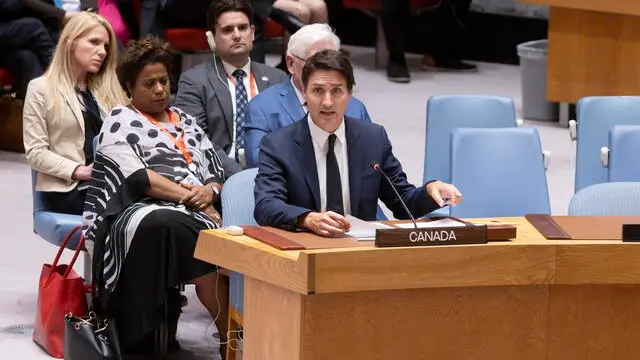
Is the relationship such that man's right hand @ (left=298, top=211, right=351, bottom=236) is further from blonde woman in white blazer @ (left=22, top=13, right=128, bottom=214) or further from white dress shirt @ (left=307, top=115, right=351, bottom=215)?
blonde woman in white blazer @ (left=22, top=13, right=128, bottom=214)

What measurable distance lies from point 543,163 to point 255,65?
1366 millimetres

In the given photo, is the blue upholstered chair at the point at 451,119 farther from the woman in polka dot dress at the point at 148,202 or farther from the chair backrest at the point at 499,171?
the woman in polka dot dress at the point at 148,202

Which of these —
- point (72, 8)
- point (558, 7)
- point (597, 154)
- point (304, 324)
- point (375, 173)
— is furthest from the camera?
point (558, 7)

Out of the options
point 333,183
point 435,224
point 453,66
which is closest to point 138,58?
point 333,183

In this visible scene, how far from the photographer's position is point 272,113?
5.63 m

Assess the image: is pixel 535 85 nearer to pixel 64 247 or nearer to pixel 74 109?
pixel 74 109

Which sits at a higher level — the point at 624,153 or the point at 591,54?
the point at 591,54

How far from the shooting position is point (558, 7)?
9438mm

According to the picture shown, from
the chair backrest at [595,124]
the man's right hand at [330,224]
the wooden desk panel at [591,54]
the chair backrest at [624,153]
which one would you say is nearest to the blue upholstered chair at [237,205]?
the man's right hand at [330,224]

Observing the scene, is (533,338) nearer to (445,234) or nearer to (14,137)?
(445,234)

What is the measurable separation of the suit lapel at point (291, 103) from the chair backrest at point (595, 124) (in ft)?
4.30

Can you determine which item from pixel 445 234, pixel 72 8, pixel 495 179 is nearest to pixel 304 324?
pixel 445 234

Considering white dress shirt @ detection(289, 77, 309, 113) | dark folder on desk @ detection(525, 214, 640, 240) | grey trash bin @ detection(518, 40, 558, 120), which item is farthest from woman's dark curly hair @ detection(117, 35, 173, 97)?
grey trash bin @ detection(518, 40, 558, 120)

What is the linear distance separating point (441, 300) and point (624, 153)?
2.00 m
